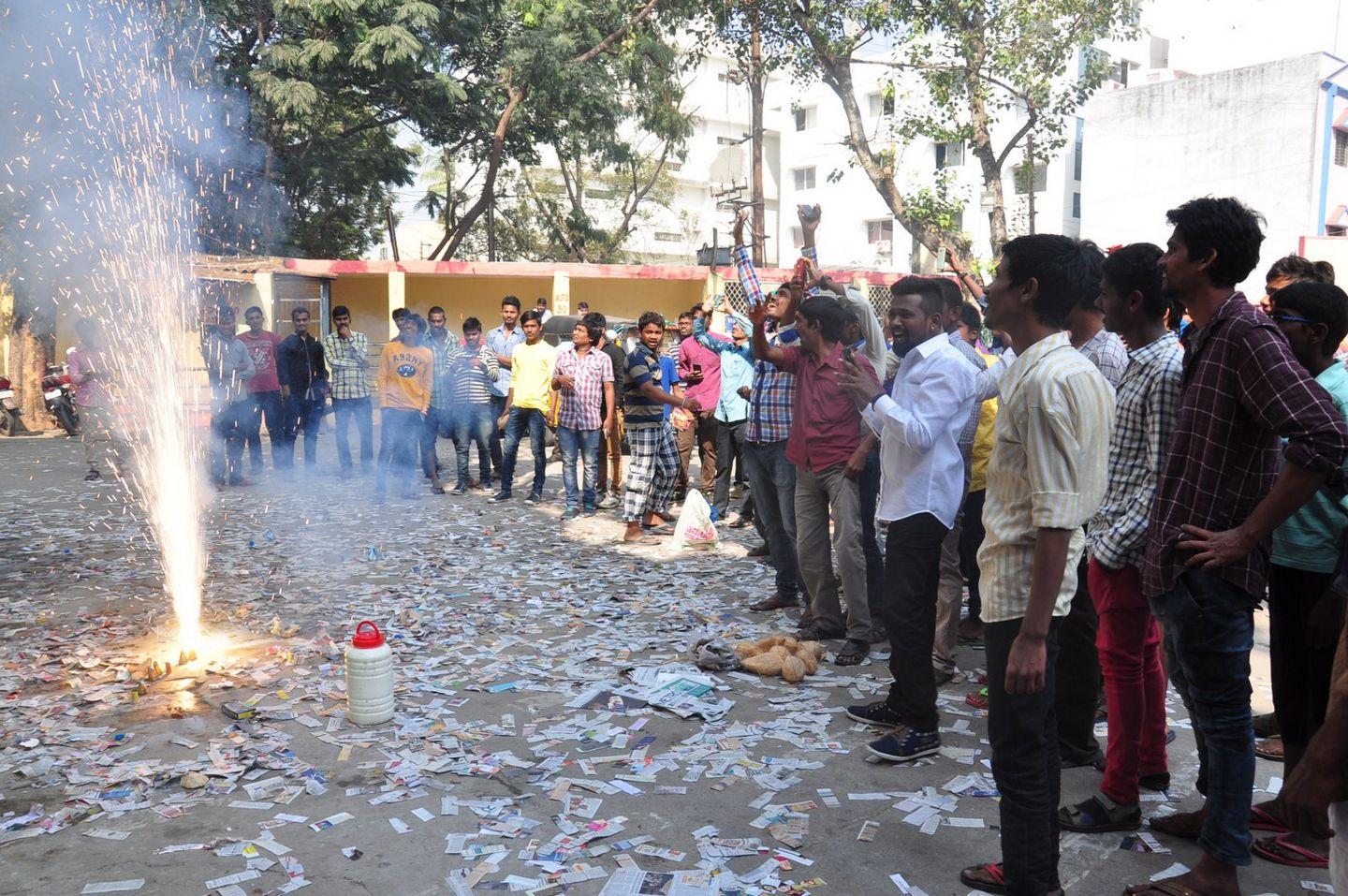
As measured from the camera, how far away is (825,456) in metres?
5.91

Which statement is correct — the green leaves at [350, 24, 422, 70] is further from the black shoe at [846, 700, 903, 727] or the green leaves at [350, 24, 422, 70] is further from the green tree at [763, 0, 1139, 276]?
the black shoe at [846, 700, 903, 727]

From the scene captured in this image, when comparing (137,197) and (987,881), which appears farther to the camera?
(137,197)

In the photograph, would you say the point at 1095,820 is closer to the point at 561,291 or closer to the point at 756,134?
the point at 561,291

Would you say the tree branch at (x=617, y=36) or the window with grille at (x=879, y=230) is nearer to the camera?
the tree branch at (x=617, y=36)

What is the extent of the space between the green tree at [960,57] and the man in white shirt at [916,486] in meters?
13.2

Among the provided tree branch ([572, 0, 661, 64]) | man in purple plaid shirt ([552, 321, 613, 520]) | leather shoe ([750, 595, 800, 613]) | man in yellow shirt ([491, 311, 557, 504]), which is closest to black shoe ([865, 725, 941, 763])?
leather shoe ([750, 595, 800, 613])

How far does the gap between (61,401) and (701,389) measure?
13.5m

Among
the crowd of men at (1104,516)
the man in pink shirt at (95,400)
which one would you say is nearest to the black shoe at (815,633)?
the crowd of men at (1104,516)

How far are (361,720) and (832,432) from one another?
3042mm

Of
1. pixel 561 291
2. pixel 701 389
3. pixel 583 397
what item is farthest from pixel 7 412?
pixel 701 389

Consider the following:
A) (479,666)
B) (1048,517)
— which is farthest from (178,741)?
(1048,517)

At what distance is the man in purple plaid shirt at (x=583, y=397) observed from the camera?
1044cm

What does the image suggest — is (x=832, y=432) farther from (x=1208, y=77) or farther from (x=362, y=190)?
(x=1208, y=77)

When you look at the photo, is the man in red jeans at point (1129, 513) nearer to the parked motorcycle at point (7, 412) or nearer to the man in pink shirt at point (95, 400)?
the man in pink shirt at point (95, 400)
